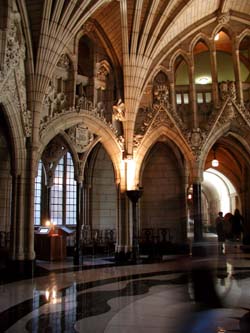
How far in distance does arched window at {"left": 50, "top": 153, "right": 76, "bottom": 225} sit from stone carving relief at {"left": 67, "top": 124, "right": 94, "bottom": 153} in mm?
4756

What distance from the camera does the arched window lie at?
1662cm

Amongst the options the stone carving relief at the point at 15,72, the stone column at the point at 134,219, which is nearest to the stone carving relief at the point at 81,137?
the stone column at the point at 134,219

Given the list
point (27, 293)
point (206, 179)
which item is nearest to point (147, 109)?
point (27, 293)

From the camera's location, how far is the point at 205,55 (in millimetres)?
16484

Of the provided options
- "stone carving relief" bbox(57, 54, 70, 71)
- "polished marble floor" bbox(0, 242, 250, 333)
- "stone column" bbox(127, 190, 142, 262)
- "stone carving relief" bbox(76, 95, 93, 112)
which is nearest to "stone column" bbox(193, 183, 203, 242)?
"stone column" bbox(127, 190, 142, 262)

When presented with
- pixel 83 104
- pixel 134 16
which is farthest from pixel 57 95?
pixel 134 16

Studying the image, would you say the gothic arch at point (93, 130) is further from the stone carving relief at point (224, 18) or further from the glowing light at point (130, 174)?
the stone carving relief at point (224, 18)

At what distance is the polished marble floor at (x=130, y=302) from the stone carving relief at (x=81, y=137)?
5129mm

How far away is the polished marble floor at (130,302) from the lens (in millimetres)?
4018

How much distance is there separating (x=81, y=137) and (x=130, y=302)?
8023 mm

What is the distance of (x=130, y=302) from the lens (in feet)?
17.2

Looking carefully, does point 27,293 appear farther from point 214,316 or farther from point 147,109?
point 147,109

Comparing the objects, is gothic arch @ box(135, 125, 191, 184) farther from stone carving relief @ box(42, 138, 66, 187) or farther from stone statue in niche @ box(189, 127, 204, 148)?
stone carving relief @ box(42, 138, 66, 187)

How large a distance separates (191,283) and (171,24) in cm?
920
